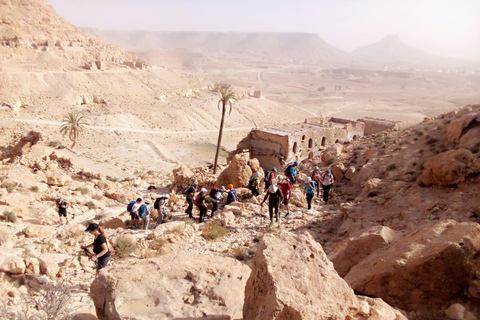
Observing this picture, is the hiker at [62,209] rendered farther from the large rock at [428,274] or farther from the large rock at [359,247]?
the large rock at [428,274]

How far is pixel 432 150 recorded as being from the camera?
12.9m

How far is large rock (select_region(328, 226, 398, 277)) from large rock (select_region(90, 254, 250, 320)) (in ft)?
7.27

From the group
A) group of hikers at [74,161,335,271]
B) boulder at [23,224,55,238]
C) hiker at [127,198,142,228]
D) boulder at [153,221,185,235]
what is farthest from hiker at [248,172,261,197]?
boulder at [23,224,55,238]

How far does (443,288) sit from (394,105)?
81.9 metres

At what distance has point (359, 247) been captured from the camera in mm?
6621

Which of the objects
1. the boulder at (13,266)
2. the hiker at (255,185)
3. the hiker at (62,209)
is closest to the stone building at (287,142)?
the hiker at (255,185)

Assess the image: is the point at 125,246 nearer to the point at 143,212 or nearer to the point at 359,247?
the point at 143,212

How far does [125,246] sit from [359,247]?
15.5 feet

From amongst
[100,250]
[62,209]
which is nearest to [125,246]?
[100,250]

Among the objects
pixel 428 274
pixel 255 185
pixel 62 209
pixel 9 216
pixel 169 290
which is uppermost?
pixel 428 274

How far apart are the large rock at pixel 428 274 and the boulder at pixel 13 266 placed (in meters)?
5.42

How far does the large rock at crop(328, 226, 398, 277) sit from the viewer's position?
6504 millimetres

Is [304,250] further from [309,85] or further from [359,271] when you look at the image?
[309,85]

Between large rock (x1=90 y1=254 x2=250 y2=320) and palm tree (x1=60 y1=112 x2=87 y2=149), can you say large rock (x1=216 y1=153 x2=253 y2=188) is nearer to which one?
large rock (x1=90 y1=254 x2=250 y2=320)
